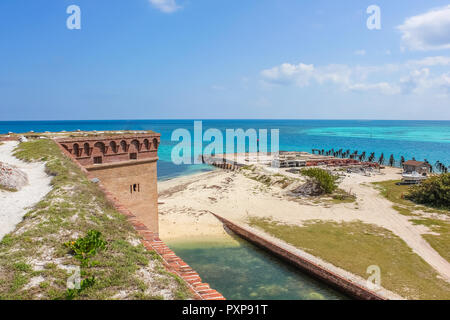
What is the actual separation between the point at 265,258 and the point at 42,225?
18.1m

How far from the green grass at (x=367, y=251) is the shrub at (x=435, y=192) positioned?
12888 millimetres

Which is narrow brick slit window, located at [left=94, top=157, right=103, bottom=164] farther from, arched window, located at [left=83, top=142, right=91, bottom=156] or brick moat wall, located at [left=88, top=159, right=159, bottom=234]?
arched window, located at [left=83, top=142, right=91, bottom=156]

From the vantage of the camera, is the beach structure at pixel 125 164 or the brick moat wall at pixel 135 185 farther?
the brick moat wall at pixel 135 185

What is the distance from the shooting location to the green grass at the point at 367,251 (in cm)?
1634

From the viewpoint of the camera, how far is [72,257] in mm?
5875

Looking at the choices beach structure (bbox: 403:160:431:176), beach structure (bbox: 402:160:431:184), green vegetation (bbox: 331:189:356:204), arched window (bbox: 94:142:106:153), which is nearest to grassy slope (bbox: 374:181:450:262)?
beach structure (bbox: 402:160:431:184)

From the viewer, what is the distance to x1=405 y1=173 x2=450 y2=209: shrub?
33062 mm

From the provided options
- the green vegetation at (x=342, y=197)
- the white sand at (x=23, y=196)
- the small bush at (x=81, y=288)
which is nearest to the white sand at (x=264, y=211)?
the green vegetation at (x=342, y=197)

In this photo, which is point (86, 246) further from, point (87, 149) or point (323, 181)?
point (323, 181)

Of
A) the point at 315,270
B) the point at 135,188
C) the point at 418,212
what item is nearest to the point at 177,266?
the point at 135,188

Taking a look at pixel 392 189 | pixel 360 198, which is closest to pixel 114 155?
→ pixel 360 198

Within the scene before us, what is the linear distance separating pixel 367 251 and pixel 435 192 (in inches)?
771

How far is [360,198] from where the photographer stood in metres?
37.0

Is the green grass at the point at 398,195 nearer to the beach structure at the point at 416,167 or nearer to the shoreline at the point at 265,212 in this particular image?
the shoreline at the point at 265,212
